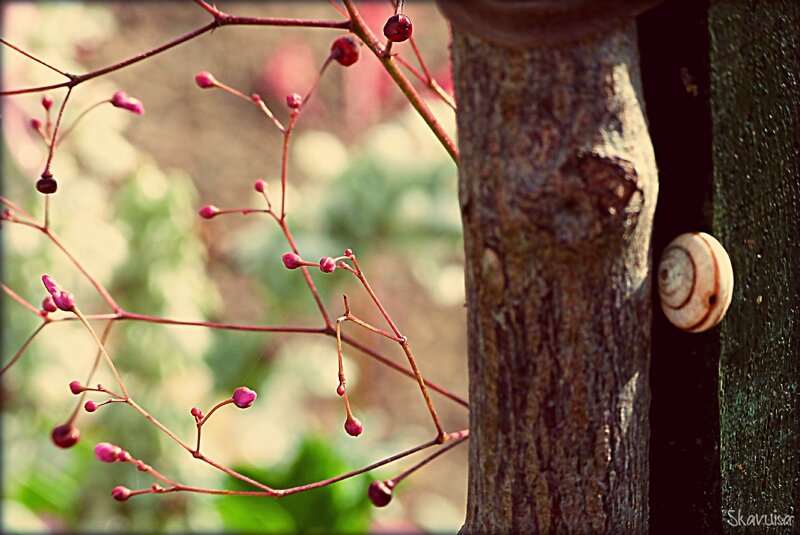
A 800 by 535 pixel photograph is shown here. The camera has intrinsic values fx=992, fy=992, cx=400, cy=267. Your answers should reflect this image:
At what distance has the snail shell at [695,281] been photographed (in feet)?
1.68

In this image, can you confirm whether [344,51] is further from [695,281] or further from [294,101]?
[695,281]

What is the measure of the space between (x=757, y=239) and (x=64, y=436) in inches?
18.4

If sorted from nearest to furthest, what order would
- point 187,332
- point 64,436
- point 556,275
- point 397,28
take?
point 556,275 < point 397,28 < point 64,436 < point 187,332

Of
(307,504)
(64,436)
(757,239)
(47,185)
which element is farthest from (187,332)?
(757,239)

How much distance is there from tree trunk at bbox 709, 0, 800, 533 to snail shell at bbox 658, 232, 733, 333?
1.6 inches

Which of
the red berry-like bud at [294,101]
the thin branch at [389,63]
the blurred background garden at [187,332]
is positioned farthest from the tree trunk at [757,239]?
the blurred background garden at [187,332]

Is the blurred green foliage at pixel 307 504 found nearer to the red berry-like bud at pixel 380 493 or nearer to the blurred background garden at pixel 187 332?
the blurred background garden at pixel 187 332

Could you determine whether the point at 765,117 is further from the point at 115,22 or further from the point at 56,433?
the point at 115,22

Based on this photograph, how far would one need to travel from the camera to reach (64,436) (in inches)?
26.6

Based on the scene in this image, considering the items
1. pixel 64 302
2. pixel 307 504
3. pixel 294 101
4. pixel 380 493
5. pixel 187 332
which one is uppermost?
pixel 294 101

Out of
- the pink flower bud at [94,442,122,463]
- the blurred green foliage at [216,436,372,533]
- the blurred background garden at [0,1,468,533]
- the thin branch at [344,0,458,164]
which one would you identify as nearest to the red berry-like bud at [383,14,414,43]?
the thin branch at [344,0,458,164]

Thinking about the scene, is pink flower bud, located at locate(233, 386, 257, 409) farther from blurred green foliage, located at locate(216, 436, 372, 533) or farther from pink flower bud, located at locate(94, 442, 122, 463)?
blurred green foliage, located at locate(216, 436, 372, 533)

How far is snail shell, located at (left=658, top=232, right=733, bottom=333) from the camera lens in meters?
0.51

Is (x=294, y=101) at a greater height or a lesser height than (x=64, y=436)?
greater
